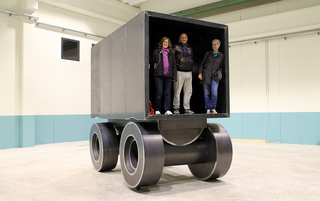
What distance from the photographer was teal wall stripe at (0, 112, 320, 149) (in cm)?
1093

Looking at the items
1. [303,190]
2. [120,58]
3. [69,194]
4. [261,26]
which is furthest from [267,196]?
[261,26]

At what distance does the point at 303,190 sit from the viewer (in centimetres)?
490

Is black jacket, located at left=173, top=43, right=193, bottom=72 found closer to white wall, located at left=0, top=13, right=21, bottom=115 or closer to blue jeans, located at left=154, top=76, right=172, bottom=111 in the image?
blue jeans, located at left=154, top=76, right=172, bottom=111

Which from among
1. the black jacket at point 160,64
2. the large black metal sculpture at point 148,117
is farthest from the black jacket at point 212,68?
the black jacket at point 160,64

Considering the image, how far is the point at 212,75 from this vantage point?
5668 mm

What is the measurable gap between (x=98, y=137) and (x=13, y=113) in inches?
232

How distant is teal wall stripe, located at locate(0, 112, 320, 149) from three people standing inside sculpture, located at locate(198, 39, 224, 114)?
747 cm

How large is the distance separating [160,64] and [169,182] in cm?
229

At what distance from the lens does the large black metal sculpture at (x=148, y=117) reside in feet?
15.5

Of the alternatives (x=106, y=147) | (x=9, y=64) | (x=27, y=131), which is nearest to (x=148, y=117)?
(x=106, y=147)

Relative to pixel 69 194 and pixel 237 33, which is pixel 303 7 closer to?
pixel 237 33

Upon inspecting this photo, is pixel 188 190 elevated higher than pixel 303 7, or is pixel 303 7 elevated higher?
pixel 303 7

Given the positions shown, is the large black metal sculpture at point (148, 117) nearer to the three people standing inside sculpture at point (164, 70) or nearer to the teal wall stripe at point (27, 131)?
the three people standing inside sculpture at point (164, 70)

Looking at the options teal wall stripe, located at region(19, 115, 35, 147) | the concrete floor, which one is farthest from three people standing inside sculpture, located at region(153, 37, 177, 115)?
teal wall stripe, located at region(19, 115, 35, 147)
